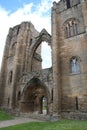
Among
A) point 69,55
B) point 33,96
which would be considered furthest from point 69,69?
point 33,96

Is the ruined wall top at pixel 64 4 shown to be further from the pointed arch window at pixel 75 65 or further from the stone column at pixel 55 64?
the pointed arch window at pixel 75 65

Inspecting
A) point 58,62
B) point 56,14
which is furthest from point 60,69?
point 56,14

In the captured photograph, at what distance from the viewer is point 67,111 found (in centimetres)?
1534

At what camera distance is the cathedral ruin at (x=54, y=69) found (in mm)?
15523

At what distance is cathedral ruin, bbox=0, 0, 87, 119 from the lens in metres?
15.5

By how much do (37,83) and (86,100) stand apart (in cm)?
787

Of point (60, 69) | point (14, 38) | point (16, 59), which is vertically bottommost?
point (60, 69)

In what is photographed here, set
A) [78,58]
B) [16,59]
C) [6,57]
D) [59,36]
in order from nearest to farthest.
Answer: [78,58] → [59,36] → [16,59] → [6,57]

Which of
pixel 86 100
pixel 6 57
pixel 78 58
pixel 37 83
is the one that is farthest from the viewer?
pixel 6 57

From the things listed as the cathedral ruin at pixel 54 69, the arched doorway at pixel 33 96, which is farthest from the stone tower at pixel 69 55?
the arched doorway at pixel 33 96

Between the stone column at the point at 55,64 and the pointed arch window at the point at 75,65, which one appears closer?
the stone column at the point at 55,64

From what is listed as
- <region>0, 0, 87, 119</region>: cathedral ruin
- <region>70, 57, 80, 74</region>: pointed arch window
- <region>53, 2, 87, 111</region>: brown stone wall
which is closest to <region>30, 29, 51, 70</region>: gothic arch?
<region>0, 0, 87, 119</region>: cathedral ruin

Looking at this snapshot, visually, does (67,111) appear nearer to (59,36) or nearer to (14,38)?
(59,36)

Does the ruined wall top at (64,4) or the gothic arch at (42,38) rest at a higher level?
the ruined wall top at (64,4)
